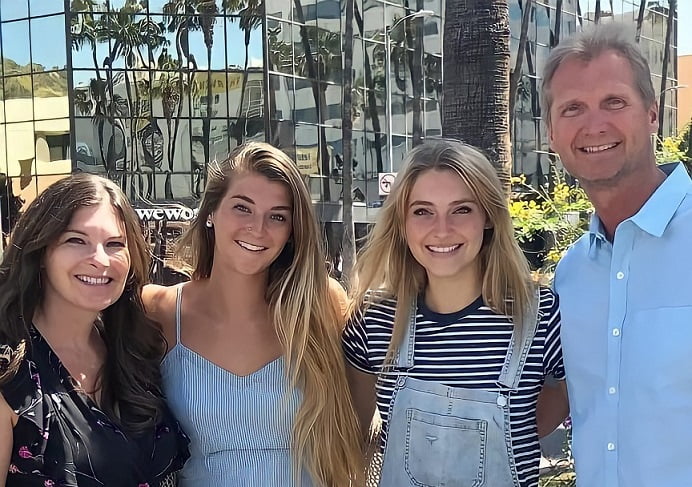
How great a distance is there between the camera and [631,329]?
2279mm

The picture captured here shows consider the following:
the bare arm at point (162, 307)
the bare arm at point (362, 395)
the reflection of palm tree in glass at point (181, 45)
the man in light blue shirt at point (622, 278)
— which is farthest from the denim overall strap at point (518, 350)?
the reflection of palm tree in glass at point (181, 45)

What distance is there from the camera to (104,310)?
2.80 metres

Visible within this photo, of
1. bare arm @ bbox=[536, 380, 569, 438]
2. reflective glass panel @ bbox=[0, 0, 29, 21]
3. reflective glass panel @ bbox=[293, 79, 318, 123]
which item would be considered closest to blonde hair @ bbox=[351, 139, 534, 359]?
bare arm @ bbox=[536, 380, 569, 438]

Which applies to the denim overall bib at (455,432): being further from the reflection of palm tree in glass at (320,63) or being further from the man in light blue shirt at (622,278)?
the reflection of palm tree in glass at (320,63)

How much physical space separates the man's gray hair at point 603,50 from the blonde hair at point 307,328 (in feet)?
3.47

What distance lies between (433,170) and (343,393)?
960mm

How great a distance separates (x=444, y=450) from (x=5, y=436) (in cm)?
142

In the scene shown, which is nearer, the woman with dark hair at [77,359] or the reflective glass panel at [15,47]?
the woman with dark hair at [77,359]

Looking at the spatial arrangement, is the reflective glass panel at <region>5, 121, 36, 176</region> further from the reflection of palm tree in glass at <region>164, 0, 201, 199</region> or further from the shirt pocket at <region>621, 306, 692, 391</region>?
the shirt pocket at <region>621, 306, 692, 391</region>

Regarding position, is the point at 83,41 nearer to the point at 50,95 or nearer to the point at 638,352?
the point at 50,95

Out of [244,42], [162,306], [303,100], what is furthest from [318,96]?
[162,306]

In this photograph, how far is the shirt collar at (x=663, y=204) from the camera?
2285mm

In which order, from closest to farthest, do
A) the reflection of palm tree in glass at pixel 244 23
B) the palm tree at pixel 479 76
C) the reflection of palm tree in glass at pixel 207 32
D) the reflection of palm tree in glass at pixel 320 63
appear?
the palm tree at pixel 479 76 → the reflection of palm tree in glass at pixel 207 32 → the reflection of palm tree in glass at pixel 244 23 → the reflection of palm tree in glass at pixel 320 63

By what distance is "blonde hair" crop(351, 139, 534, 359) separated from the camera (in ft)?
9.01
